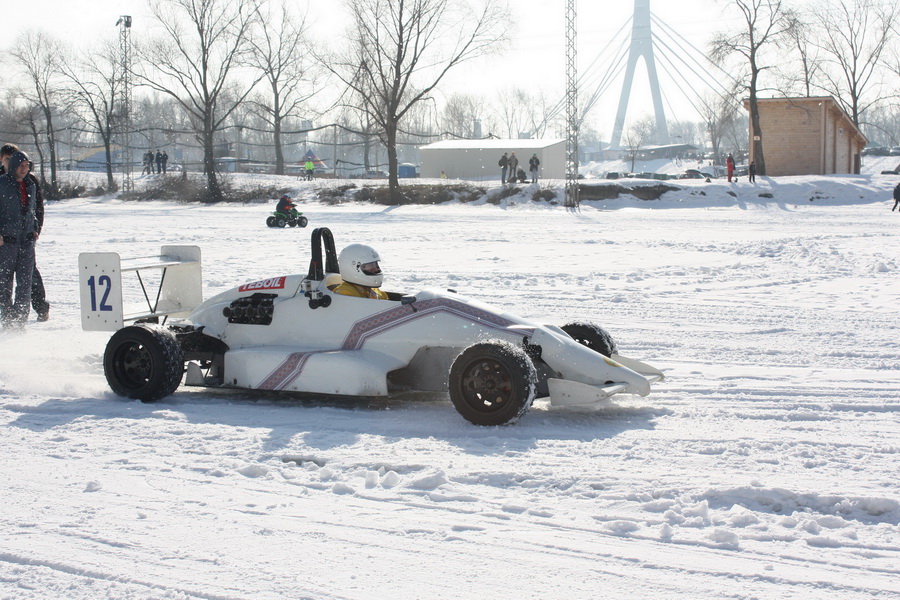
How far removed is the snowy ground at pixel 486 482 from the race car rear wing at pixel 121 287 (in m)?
0.61

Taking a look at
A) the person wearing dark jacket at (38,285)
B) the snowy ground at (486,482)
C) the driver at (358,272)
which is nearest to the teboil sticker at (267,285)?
the driver at (358,272)

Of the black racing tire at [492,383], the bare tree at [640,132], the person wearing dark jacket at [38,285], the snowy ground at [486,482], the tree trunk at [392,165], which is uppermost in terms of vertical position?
the bare tree at [640,132]

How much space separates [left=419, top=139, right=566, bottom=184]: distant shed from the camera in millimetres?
55219

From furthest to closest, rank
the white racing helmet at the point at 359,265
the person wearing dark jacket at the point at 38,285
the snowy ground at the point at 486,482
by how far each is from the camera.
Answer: the person wearing dark jacket at the point at 38,285, the white racing helmet at the point at 359,265, the snowy ground at the point at 486,482

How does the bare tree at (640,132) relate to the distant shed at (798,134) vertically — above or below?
above

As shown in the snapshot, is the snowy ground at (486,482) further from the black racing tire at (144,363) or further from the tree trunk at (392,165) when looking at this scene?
the tree trunk at (392,165)

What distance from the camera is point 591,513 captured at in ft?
15.0

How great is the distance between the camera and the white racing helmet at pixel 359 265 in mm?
7070

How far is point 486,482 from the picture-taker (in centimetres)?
509

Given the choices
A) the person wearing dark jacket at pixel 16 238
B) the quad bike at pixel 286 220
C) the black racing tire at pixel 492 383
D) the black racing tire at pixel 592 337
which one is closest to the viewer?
the black racing tire at pixel 492 383

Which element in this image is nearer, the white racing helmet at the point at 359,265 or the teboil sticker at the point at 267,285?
the white racing helmet at the point at 359,265

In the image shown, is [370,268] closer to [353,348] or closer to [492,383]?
[353,348]

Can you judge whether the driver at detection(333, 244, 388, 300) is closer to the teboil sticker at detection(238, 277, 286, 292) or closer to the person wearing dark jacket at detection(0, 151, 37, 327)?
the teboil sticker at detection(238, 277, 286, 292)

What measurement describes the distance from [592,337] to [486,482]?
255cm
